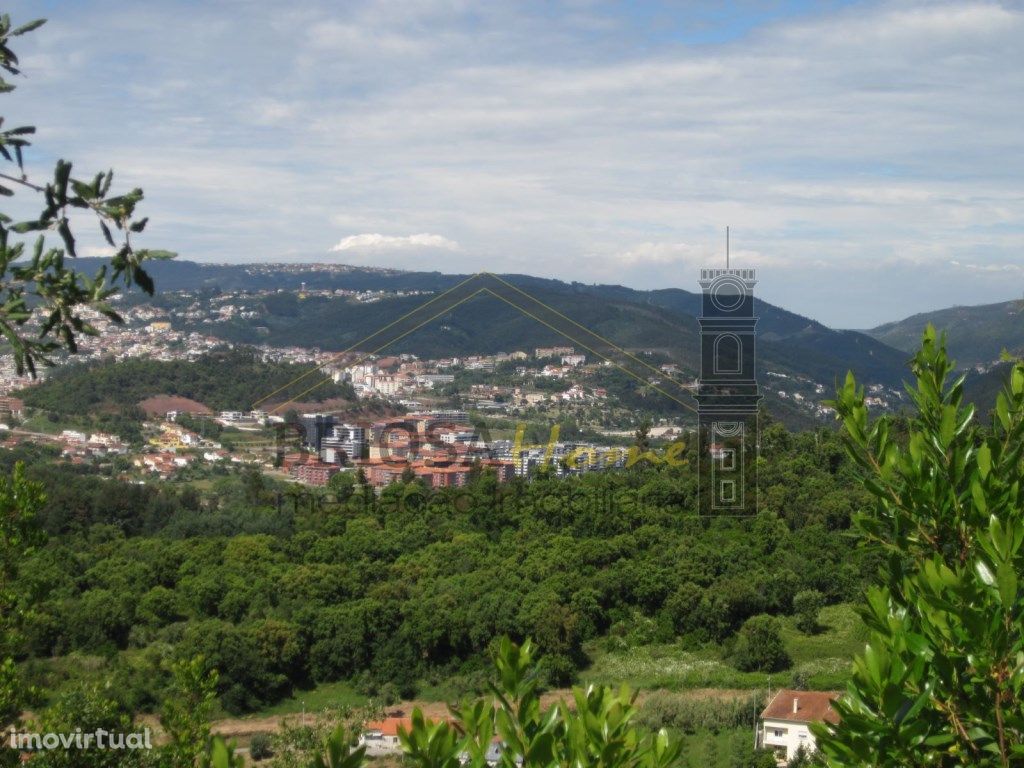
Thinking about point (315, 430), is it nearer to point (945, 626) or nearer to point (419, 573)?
point (419, 573)

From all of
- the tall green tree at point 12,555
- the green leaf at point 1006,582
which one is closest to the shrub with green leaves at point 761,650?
the tall green tree at point 12,555

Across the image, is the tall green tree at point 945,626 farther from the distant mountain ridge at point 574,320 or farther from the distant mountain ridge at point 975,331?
the distant mountain ridge at point 975,331

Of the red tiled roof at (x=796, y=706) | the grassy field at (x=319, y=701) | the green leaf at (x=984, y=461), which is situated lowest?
the grassy field at (x=319, y=701)

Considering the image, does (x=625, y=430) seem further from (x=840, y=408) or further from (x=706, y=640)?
(x=840, y=408)

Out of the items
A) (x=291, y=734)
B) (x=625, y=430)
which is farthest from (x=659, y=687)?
(x=625, y=430)

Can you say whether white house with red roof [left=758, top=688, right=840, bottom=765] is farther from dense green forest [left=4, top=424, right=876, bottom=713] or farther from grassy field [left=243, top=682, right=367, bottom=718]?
grassy field [left=243, top=682, right=367, bottom=718]

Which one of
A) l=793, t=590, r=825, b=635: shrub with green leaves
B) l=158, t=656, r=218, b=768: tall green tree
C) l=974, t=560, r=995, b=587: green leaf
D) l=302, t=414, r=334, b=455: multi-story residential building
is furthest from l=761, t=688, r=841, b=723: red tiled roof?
l=302, t=414, r=334, b=455: multi-story residential building

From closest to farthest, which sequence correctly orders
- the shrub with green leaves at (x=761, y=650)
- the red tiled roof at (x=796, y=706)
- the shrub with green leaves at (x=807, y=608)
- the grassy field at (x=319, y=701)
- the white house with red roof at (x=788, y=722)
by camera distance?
the white house with red roof at (x=788, y=722) → the red tiled roof at (x=796, y=706) → the grassy field at (x=319, y=701) → the shrub with green leaves at (x=761, y=650) → the shrub with green leaves at (x=807, y=608)
